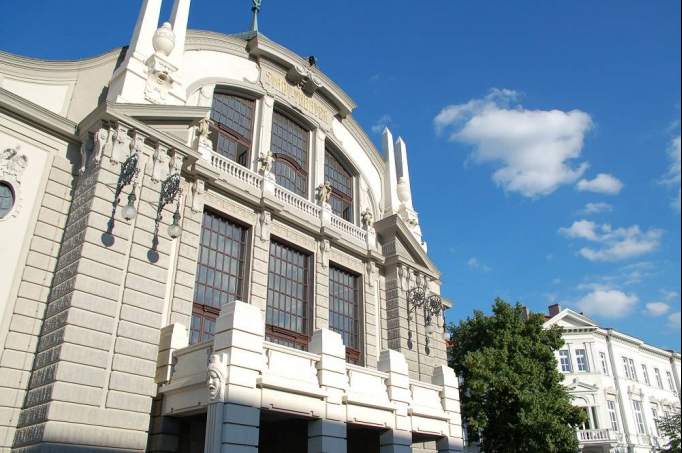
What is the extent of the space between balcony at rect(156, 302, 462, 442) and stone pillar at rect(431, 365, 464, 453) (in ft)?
3.09

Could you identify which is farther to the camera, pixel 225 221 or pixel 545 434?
pixel 545 434

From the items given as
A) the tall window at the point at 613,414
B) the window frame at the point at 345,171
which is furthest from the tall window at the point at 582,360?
the window frame at the point at 345,171

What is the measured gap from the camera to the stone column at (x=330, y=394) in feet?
51.6

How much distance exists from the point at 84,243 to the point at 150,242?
77.5 inches

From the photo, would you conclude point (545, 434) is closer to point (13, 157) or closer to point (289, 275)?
point (289, 275)

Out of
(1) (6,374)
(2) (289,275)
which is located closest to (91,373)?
(1) (6,374)

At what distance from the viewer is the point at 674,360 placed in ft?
180

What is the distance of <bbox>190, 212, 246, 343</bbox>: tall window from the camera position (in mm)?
19016

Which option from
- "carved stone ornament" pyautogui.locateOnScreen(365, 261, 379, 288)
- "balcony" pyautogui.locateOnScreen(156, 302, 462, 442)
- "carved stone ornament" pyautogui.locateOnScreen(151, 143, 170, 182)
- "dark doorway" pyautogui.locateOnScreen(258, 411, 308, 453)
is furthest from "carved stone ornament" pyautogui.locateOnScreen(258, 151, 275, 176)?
"dark doorway" pyautogui.locateOnScreen(258, 411, 308, 453)

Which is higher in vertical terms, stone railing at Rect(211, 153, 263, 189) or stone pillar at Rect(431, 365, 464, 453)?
stone railing at Rect(211, 153, 263, 189)

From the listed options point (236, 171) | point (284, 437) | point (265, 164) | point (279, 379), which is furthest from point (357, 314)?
point (279, 379)

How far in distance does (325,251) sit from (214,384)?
1069 cm

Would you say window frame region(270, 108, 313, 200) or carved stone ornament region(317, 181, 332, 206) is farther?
carved stone ornament region(317, 181, 332, 206)

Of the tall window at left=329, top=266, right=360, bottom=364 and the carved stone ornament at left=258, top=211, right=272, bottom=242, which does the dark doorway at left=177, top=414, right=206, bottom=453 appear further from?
the tall window at left=329, top=266, right=360, bottom=364
